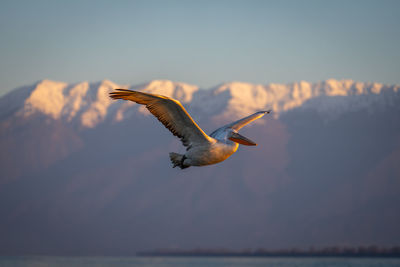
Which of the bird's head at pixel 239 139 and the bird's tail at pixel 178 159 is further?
the bird's head at pixel 239 139

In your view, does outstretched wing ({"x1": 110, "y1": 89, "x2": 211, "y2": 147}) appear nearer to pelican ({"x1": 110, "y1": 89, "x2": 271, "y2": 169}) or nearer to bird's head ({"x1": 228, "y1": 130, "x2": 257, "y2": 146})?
pelican ({"x1": 110, "y1": 89, "x2": 271, "y2": 169})

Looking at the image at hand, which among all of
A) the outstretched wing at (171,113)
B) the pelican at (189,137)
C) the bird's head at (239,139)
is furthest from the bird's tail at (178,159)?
the bird's head at (239,139)

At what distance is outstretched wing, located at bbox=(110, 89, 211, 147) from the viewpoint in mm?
13359

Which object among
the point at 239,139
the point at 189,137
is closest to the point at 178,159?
the point at 189,137

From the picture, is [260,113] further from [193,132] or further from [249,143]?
[193,132]

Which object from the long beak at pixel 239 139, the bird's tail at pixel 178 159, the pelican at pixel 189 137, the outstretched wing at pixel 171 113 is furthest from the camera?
the long beak at pixel 239 139

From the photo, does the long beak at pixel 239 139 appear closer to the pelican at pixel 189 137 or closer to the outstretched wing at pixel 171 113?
the pelican at pixel 189 137

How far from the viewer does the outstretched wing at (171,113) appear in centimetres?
1336

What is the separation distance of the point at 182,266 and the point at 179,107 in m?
112

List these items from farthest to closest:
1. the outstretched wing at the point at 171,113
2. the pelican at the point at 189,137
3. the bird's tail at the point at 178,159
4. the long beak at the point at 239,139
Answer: the long beak at the point at 239,139 → the bird's tail at the point at 178,159 → the pelican at the point at 189,137 → the outstretched wing at the point at 171,113

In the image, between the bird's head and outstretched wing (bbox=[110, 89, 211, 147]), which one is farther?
the bird's head

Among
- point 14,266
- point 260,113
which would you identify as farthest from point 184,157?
point 14,266

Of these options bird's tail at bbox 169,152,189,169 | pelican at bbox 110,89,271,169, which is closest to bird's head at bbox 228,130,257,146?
pelican at bbox 110,89,271,169

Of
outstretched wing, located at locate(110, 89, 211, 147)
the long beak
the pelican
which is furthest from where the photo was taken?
the long beak
